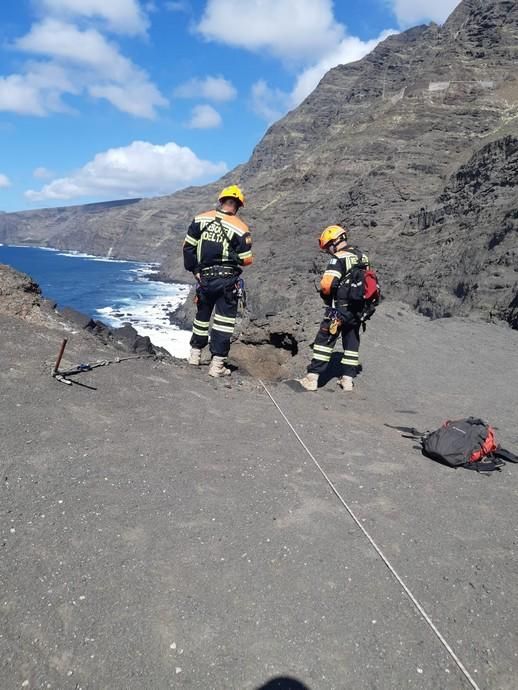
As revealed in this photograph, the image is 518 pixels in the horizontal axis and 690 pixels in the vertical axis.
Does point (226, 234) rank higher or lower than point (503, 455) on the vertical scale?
higher

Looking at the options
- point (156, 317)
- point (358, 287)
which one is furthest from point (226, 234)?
point (156, 317)

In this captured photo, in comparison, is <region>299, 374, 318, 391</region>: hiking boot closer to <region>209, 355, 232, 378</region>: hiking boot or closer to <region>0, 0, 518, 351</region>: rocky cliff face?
<region>209, 355, 232, 378</region>: hiking boot

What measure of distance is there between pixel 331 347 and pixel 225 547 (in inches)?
171

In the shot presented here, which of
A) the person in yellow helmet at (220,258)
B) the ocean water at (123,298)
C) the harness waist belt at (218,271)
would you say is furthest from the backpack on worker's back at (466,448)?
the ocean water at (123,298)

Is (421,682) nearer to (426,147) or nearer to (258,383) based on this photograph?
(258,383)

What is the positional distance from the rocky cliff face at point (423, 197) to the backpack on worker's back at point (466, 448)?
5.34 m

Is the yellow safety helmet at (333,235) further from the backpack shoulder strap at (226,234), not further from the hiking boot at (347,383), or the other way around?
the hiking boot at (347,383)

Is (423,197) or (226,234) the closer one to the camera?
(226,234)

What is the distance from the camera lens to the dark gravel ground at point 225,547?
2316mm

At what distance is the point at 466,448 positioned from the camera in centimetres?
475

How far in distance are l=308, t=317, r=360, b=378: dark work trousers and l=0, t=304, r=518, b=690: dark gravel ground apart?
1480mm

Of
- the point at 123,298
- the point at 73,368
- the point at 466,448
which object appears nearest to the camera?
the point at 466,448

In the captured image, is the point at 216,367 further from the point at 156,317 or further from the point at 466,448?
the point at 156,317

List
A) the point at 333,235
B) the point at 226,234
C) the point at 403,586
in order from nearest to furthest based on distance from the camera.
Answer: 1. the point at 403,586
2. the point at 226,234
3. the point at 333,235
